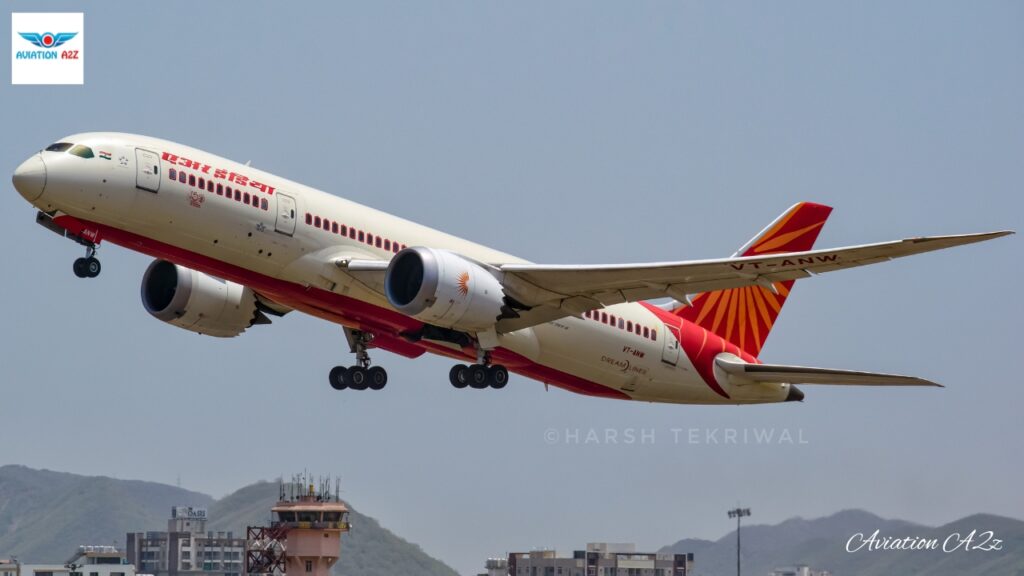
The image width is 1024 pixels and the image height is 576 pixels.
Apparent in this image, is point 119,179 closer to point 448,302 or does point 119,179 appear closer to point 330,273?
point 330,273

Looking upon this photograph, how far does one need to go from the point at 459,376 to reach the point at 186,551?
110 m

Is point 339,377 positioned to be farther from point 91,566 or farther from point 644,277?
point 91,566

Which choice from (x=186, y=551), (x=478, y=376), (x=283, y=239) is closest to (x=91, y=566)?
(x=186, y=551)

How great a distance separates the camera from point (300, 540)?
278ft

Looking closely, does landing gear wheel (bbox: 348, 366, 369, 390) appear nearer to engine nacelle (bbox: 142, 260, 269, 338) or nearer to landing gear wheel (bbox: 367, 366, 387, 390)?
landing gear wheel (bbox: 367, 366, 387, 390)

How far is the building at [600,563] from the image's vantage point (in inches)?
4409

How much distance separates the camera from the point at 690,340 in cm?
5178

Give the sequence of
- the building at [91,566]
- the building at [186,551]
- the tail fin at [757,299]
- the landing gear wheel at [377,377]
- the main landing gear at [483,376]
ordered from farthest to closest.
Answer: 1. the building at [186,551]
2. the building at [91,566]
3. the tail fin at [757,299]
4. the landing gear wheel at [377,377]
5. the main landing gear at [483,376]

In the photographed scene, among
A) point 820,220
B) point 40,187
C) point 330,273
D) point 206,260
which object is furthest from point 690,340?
point 40,187

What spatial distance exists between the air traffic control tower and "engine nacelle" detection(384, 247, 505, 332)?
42695 millimetres

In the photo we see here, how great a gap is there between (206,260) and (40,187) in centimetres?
482

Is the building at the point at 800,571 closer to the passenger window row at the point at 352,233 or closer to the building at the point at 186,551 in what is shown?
the passenger window row at the point at 352,233

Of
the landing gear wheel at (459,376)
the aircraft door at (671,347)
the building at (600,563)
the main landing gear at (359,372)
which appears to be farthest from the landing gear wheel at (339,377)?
the building at (600,563)

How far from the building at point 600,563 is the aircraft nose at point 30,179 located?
244 ft
